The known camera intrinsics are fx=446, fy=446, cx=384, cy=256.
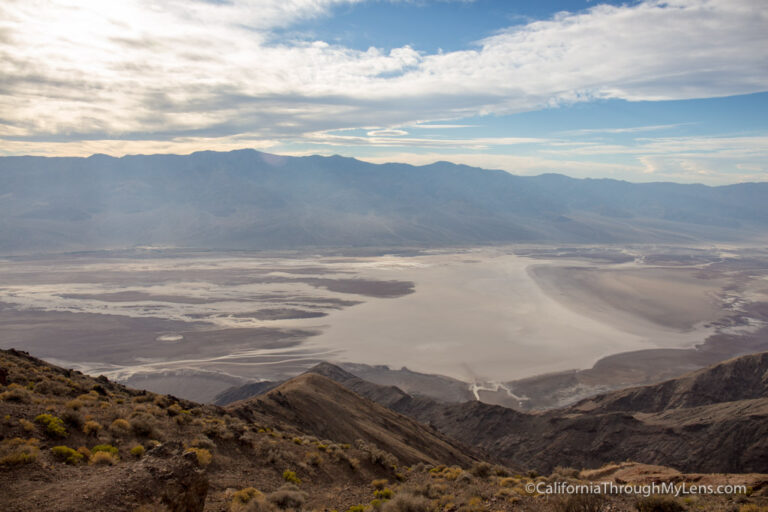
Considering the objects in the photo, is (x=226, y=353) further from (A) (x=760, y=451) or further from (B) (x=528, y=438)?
(A) (x=760, y=451)

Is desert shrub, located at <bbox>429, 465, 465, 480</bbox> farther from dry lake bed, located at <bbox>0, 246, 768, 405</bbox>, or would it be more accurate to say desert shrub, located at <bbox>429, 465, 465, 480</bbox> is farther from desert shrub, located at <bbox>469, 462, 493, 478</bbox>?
dry lake bed, located at <bbox>0, 246, 768, 405</bbox>

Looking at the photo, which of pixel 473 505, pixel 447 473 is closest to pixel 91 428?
pixel 473 505

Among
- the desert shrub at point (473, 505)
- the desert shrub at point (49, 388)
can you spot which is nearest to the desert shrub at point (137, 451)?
the desert shrub at point (49, 388)

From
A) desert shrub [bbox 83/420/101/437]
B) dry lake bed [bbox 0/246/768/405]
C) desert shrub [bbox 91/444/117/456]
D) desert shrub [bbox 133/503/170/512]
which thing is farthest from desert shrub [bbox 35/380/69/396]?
dry lake bed [bbox 0/246/768/405]

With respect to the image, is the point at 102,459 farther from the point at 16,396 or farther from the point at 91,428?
the point at 16,396

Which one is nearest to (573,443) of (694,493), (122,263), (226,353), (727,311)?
(694,493)
